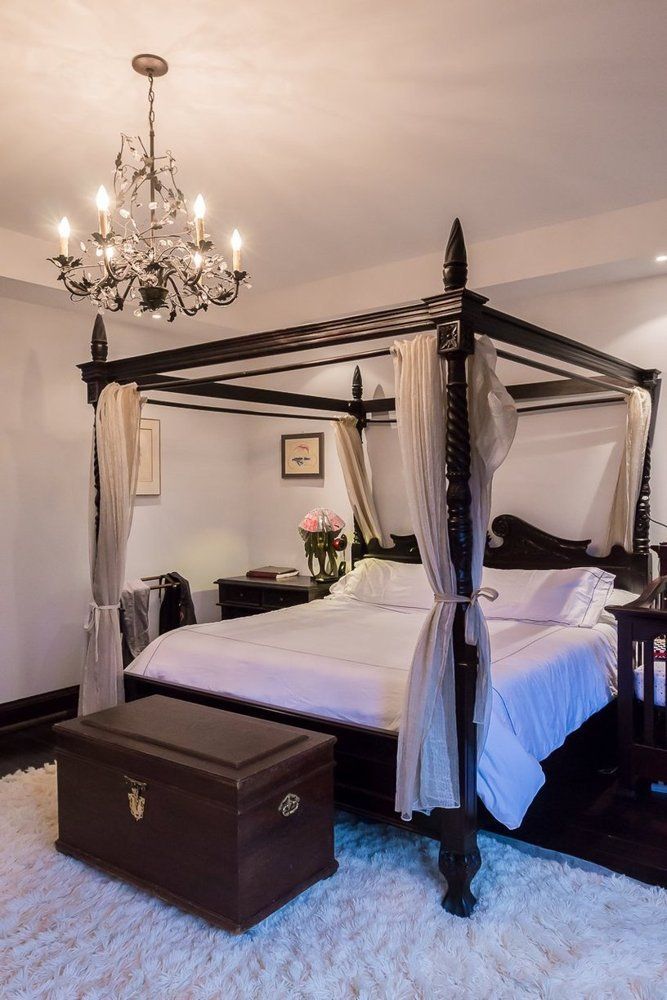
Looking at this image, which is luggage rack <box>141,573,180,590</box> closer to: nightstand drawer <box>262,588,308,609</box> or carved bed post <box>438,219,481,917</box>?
nightstand drawer <box>262,588,308,609</box>

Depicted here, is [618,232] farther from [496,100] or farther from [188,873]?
[188,873]

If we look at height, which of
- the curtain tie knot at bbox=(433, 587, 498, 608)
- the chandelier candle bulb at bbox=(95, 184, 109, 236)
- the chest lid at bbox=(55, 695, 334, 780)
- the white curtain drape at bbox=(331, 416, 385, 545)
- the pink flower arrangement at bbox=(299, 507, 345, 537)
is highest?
the chandelier candle bulb at bbox=(95, 184, 109, 236)

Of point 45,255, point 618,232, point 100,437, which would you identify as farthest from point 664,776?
point 45,255

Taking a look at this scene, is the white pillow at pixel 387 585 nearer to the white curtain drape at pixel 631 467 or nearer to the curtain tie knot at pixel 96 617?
the white curtain drape at pixel 631 467

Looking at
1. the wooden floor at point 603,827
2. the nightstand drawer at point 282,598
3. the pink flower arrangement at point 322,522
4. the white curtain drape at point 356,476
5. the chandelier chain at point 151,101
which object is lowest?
the wooden floor at point 603,827

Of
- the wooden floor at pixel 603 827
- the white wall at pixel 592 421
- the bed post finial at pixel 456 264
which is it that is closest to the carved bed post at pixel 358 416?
the white wall at pixel 592 421

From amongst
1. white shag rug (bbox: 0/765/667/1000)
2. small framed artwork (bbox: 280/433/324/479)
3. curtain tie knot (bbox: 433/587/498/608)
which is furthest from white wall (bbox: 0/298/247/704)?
curtain tie knot (bbox: 433/587/498/608)

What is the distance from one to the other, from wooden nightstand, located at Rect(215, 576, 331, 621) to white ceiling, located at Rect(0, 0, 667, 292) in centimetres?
248

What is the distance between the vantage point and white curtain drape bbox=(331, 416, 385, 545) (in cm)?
541

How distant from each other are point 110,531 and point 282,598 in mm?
1990

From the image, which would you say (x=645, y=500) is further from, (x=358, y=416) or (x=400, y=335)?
(x=358, y=416)

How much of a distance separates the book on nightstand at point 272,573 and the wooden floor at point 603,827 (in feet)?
9.00

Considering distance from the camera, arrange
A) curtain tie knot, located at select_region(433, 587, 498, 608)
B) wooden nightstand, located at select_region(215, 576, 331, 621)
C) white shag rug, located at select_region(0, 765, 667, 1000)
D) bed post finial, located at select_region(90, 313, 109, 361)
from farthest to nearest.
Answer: wooden nightstand, located at select_region(215, 576, 331, 621), bed post finial, located at select_region(90, 313, 109, 361), curtain tie knot, located at select_region(433, 587, 498, 608), white shag rug, located at select_region(0, 765, 667, 1000)

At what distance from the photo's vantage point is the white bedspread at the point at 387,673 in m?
2.92
